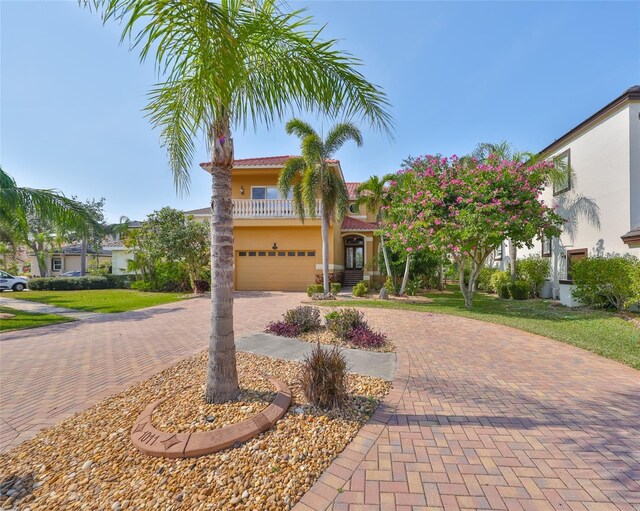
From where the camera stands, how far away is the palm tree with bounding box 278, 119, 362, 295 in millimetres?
13398

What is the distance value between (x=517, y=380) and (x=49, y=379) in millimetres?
8020

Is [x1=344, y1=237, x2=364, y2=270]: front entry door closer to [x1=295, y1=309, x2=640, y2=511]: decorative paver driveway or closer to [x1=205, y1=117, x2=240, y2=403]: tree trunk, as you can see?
[x1=295, y1=309, x2=640, y2=511]: decorative paver driveway

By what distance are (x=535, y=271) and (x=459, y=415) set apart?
15.0 meters

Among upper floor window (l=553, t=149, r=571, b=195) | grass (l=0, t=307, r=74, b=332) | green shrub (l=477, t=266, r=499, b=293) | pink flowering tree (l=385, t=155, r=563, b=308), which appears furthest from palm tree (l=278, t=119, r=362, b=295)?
green shrub (l=477, t=266, r=499, b=293)

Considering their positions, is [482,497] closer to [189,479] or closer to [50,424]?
[189,479]

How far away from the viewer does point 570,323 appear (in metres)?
8.99

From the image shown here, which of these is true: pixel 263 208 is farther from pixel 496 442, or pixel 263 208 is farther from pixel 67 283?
pixel 496 442

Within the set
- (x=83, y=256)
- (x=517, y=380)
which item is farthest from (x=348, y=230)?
(x=83, y=256)

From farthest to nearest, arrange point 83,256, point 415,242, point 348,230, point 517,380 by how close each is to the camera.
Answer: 1. point 83,256
2. point 348,230
3. point 415,242
4. point 517,380

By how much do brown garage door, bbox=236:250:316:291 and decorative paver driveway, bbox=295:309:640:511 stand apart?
14.0 m

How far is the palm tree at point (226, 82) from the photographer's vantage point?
2980 mm

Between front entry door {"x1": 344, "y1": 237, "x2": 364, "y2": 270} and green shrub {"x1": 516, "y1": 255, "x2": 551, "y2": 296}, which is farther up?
front entry door {"x1": 344, "y1": 237, "x2": 364, "y2": 270}

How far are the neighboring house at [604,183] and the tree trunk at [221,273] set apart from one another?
11389mm

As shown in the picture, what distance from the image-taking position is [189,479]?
259 cm
